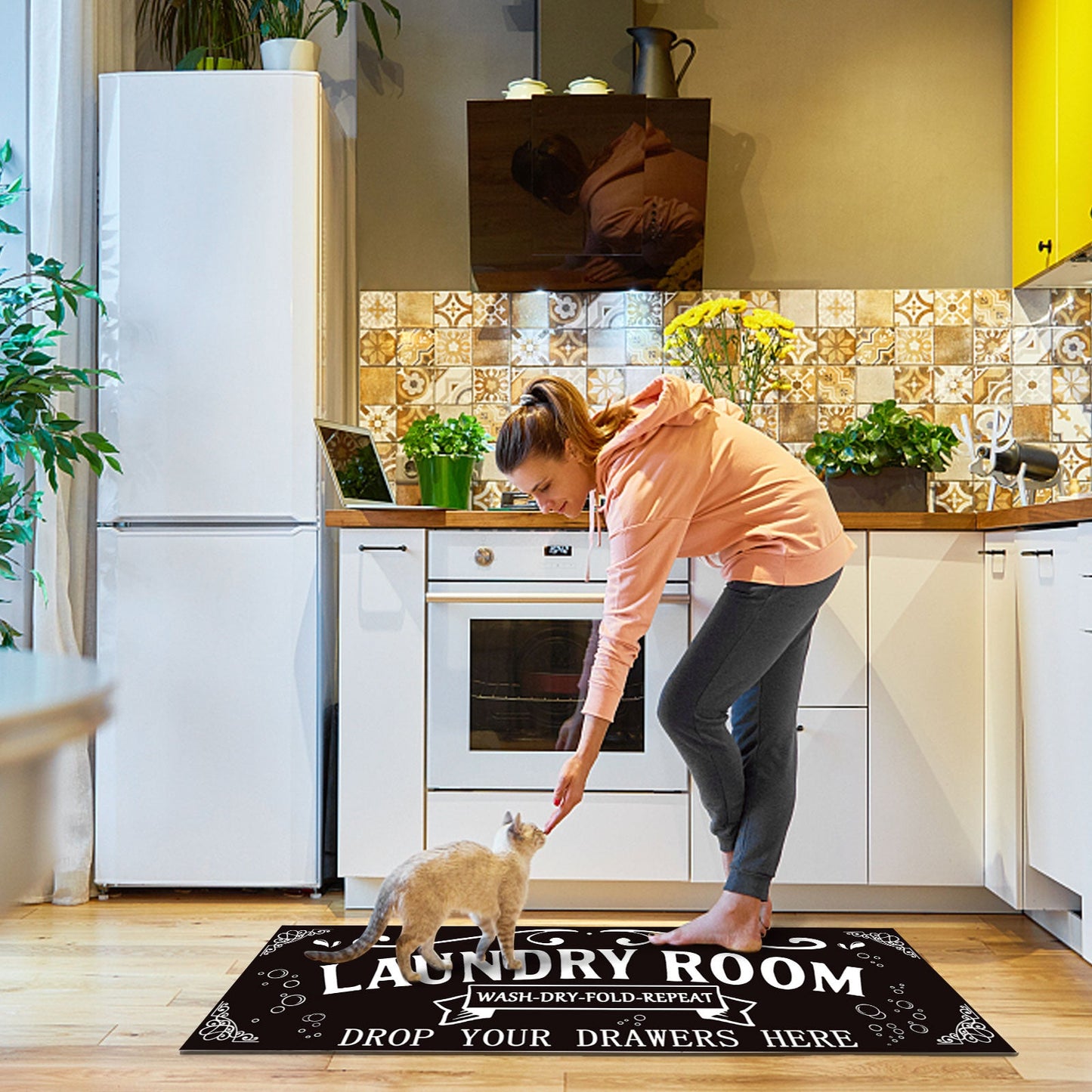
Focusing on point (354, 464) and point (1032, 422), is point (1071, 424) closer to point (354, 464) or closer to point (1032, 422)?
point (1032, 422)

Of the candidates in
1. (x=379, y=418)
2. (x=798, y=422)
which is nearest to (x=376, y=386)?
(x=379, y=418)

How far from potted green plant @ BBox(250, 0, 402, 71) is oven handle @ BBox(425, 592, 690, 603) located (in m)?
1.40

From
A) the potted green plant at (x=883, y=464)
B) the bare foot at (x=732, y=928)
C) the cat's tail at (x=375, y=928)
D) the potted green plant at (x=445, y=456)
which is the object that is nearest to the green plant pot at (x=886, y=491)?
the potted green plant at (x=883, y=464)

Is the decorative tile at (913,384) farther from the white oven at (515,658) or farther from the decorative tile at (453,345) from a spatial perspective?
the decorative tile at (453,345)

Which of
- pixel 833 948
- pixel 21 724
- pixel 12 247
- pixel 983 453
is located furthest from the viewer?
pixel 983 453

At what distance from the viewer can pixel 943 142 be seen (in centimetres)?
337

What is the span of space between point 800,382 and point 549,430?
4.80 feet

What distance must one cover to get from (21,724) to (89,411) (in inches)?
104

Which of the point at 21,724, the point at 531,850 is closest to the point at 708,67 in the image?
the point at 531,850

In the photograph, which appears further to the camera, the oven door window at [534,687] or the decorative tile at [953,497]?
the decorative tile at [953,497]

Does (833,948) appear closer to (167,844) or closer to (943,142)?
(167,844)

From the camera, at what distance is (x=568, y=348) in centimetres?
339

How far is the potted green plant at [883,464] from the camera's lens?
2994 mm

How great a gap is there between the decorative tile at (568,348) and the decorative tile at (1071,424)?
131 cm
